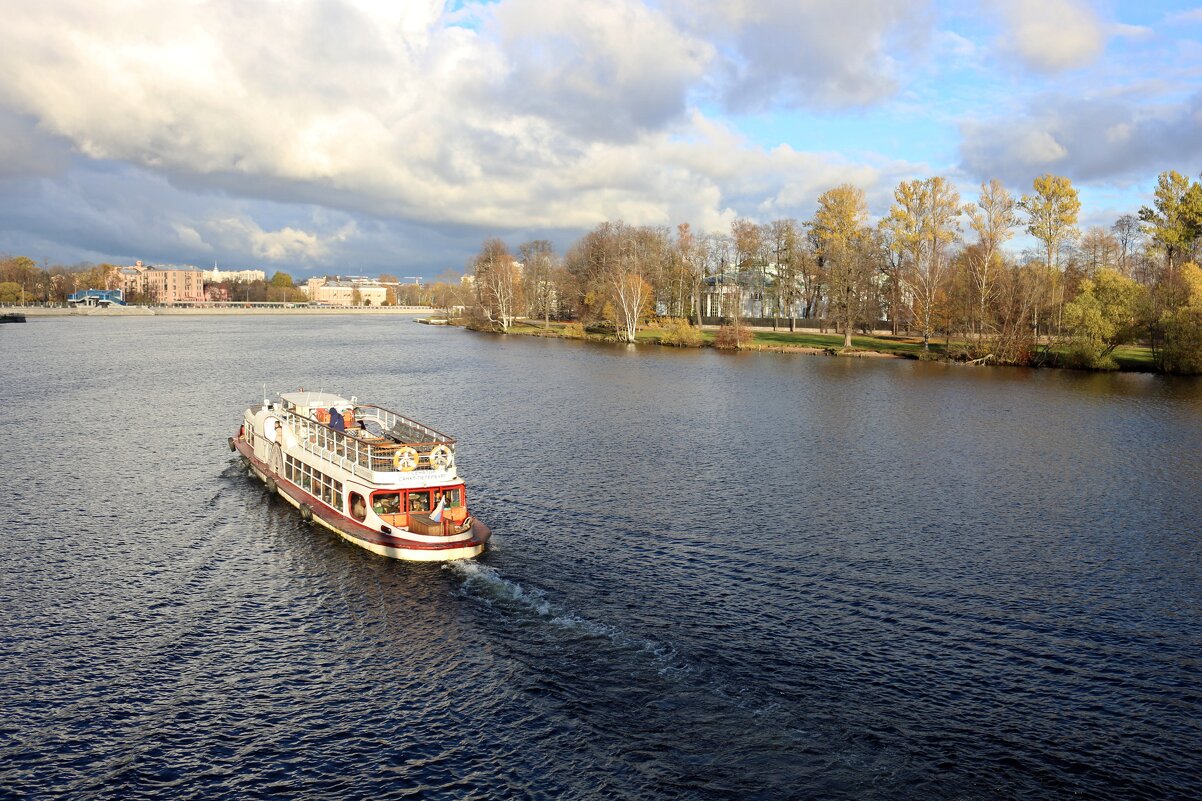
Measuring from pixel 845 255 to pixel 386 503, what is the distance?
403ft

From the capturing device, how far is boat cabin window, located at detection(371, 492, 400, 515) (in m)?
39.9

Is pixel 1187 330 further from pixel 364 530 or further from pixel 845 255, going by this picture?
pixel 364 530

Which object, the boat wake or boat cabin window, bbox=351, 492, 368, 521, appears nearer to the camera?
the boat wake

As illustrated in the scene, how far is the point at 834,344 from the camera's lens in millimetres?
151375

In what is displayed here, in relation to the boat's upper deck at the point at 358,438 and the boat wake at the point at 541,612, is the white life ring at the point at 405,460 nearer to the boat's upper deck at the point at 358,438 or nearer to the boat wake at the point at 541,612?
the boat's upper deck at the point at 358,438

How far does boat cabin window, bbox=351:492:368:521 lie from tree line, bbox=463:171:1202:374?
11592 cm

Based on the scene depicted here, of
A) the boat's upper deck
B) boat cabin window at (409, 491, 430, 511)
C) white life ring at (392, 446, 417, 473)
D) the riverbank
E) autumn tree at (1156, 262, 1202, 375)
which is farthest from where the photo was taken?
the riverbank

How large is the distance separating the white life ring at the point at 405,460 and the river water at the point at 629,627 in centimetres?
490

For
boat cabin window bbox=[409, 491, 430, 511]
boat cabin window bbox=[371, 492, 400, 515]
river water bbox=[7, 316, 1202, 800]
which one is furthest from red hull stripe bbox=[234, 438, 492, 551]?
boat cabin window bbox=[409, 491, 430, 511]

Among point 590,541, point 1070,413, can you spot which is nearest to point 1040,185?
point 1070,413

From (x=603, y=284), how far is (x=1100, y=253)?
342 ft

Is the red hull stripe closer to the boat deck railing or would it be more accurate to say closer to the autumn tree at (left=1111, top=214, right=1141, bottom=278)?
the boat deck railing

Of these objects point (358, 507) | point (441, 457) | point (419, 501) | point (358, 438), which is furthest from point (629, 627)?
point (358, 438)

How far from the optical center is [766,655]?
2919cm
